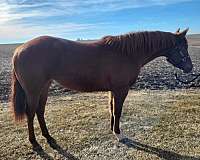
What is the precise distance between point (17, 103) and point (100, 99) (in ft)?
12.1

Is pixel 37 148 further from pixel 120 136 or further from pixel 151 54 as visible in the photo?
pixel 151 54

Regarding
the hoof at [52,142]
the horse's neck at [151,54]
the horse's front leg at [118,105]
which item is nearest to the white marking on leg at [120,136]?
the horse's front leg at [118,105]

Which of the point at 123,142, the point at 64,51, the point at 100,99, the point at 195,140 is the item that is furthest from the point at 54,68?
the point at 100,99

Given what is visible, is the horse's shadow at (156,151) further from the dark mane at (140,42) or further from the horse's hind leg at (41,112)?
the dark mane at (140,42)

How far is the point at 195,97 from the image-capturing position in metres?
8.80

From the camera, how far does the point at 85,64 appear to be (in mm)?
5637

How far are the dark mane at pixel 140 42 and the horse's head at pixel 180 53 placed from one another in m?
0.11

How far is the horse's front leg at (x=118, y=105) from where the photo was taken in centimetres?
578

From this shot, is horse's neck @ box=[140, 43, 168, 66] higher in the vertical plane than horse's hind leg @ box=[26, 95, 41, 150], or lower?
higher

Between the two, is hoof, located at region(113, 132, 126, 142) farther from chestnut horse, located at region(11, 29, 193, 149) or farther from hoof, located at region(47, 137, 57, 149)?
hoof, located at region(47, 137, 57, 149)

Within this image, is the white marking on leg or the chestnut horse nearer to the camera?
the chestnut horse

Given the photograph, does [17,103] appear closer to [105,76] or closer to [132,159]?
[105,76]

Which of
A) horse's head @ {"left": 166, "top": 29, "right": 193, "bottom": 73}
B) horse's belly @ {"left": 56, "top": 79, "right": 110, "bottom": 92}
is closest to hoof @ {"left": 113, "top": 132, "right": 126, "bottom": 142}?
horse's belly @ {"left": 56, "top": 79, "right": 110, "bottom": 92}

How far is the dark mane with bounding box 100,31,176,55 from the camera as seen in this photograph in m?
5.81
